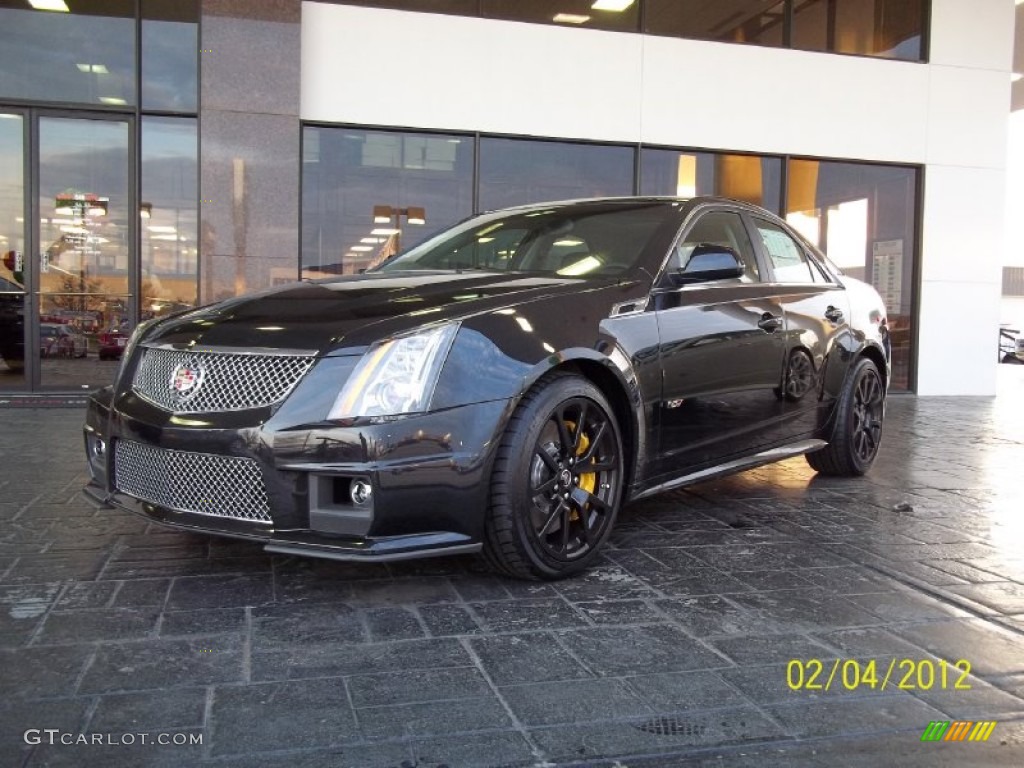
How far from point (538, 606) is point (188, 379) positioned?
1.50 m

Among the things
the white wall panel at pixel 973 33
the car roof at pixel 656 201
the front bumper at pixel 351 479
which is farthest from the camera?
the white wall panel at pixel 973 33

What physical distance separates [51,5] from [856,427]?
348 inches

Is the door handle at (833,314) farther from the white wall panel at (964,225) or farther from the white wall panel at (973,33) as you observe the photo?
the white wall panel at (973,33)

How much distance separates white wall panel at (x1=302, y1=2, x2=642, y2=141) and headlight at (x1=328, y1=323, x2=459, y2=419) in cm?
730

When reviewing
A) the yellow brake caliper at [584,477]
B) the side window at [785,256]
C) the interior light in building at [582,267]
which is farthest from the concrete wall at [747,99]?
the yellow brake caliper at [584,477]

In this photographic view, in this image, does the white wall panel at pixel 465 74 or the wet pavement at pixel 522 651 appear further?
the white wall panel at pixel 465 74

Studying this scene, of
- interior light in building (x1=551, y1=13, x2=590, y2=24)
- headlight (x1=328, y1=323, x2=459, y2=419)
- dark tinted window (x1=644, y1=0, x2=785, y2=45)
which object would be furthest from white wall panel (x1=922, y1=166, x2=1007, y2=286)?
headlight (x1=328, y1=323, x2=459, y2=419)

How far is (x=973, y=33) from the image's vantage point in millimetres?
11695

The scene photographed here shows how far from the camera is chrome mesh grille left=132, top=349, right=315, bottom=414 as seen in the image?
3170mm

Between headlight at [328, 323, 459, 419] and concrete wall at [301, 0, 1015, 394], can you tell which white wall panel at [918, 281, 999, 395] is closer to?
concrete wall at [301, 0, 1015, 394]

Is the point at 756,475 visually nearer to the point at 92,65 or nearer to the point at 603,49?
the point at 603,49

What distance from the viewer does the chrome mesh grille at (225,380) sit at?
10.4ft
